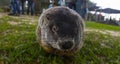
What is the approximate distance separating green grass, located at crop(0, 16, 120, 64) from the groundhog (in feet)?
1.48

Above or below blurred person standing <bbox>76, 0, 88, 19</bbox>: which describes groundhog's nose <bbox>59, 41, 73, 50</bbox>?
below

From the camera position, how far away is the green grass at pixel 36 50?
7012mm

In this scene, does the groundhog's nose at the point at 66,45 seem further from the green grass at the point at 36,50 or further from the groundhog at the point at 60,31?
the green grass at the point at 36,50

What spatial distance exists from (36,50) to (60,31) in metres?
1.54

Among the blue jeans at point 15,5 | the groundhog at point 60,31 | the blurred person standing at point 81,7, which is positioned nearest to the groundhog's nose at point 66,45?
the groundhog at point 60,31

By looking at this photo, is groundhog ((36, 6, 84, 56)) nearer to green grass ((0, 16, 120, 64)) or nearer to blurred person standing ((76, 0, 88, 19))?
green grass ((0, 16, 120, 64))

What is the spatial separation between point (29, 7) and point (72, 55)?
932 cm

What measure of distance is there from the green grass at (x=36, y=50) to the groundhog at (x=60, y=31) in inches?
17.8

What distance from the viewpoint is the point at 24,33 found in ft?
28.0

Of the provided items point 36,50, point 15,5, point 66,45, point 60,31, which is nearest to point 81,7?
point 15,5

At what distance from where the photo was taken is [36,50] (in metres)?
7.32

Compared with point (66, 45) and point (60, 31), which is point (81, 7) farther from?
point (66, 45)

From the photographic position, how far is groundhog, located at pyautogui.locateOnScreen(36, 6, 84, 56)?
586 centimetres

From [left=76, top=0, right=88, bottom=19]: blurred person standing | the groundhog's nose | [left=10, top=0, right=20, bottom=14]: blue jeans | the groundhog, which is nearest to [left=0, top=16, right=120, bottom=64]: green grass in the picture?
the groundhog
